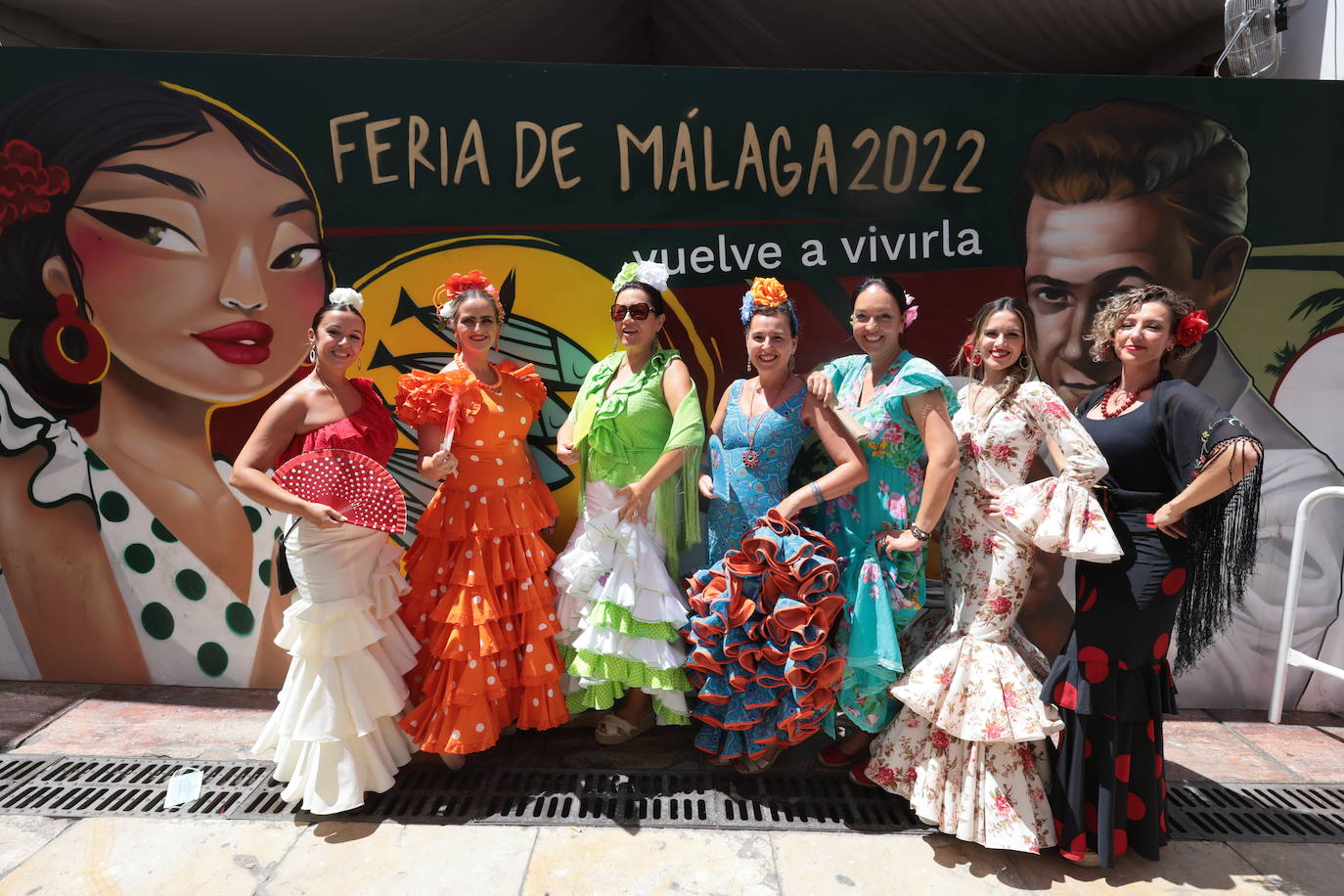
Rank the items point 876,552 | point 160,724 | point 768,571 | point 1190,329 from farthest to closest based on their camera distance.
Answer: point 160,724 < point 876,552 < point 768,571 < point 1190,329

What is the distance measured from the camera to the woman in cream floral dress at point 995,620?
2.67 metres

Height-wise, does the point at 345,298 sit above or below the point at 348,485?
above

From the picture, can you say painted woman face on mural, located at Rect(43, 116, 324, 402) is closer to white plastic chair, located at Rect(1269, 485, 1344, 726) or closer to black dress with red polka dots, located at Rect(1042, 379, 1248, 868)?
black dress with red polka dots, located at Rect(1042, 379, 1248, 868)

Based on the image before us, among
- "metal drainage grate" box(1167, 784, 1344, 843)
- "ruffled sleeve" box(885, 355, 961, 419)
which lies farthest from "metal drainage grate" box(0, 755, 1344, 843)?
"ruffled sleeve" box(885, 355, 961, 419)

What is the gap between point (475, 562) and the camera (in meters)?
3.14

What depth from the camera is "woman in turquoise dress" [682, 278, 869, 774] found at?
113 inches

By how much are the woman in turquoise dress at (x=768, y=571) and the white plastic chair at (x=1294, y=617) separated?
2.65 m

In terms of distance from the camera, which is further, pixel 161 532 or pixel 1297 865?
pixel 161 532

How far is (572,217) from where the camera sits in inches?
147

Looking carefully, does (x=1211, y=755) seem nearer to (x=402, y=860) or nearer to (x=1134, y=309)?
(x=1134, y=309)

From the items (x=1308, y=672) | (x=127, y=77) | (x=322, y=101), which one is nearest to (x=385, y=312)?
(x=322, y=101)

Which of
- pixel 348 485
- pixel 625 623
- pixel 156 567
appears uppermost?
pixel 348 485

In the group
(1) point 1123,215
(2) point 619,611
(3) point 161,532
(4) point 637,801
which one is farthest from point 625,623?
(1) point 1123,215

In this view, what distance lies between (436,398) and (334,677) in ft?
4.16
